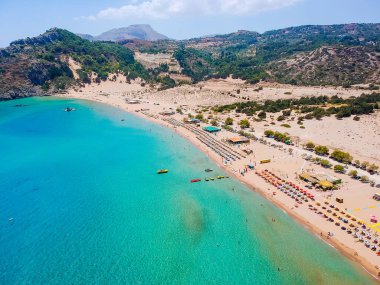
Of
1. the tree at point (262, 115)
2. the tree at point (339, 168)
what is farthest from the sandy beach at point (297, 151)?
the tree at point (262, 115)

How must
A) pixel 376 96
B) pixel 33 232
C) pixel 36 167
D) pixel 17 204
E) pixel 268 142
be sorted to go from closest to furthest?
pixel 33 232 → pixel 17 204 → pixel 36 167 → pixel 268 142 → pixel 376 96

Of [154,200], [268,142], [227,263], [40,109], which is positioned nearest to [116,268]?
[227,263]

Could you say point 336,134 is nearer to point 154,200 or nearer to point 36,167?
point 154,200

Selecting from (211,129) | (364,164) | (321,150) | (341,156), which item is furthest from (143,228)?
(211,129)

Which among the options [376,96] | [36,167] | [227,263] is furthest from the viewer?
[376,96]

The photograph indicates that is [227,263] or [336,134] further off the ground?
[336,134]

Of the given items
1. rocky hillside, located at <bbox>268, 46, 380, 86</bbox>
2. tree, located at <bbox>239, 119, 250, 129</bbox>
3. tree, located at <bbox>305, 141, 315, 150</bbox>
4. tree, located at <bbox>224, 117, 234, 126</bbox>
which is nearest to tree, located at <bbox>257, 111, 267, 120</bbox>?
tree, located at <bbox>239, 119, 250, 129</bbox>

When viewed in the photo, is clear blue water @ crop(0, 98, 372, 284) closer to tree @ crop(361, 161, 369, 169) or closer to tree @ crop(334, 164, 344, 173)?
tree @ crop(334, 164, 344, 173)
